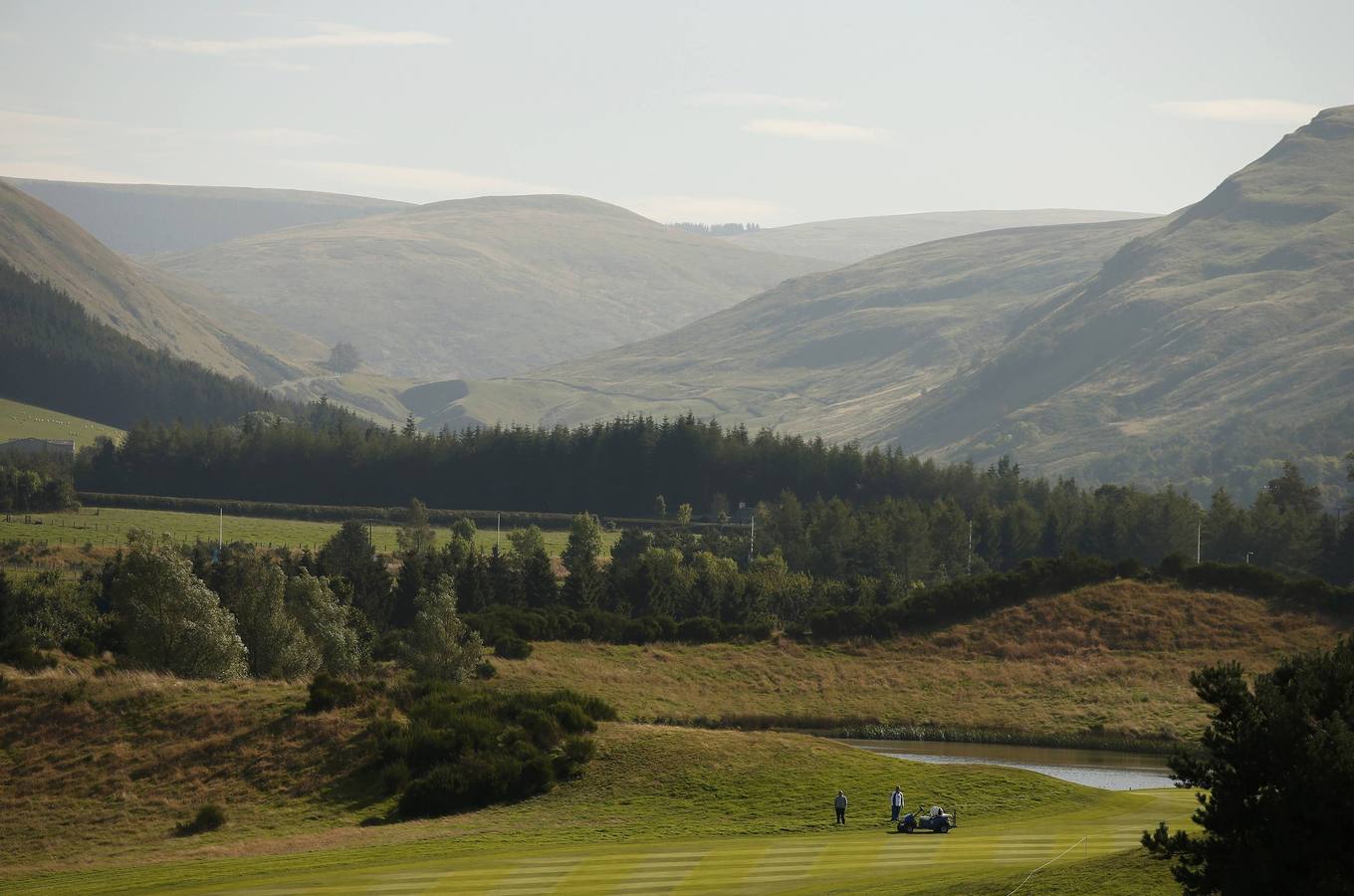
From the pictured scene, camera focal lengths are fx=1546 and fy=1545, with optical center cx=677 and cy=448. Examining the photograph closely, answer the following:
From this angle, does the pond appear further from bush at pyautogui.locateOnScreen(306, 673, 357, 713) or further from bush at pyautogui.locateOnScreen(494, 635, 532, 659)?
bush at pyautogui.locateOnScreen(306, 673, 357, 713)

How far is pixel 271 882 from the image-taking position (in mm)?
47594

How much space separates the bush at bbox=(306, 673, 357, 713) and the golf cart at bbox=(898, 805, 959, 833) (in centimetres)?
2885

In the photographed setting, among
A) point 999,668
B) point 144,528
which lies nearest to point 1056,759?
point 999,668

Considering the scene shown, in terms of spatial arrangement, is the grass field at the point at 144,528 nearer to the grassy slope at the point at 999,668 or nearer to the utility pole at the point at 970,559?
the utility pole at the point at 970,559

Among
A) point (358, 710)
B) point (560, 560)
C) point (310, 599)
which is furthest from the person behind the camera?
point (560, 560)

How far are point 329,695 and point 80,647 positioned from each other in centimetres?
2760

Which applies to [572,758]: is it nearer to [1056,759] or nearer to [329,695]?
[329,695]

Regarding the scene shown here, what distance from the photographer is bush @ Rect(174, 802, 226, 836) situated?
60.5m

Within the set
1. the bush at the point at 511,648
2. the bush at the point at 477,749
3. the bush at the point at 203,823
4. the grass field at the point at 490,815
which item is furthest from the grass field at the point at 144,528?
the bush at the point at 203,823

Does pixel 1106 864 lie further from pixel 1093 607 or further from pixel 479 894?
pixel 1093 607

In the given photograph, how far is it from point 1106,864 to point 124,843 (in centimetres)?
3723

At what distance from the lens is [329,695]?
236ft

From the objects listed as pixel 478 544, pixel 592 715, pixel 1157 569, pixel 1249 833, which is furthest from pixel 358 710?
pixel 478 544

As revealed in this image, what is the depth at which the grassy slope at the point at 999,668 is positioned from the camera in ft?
339
